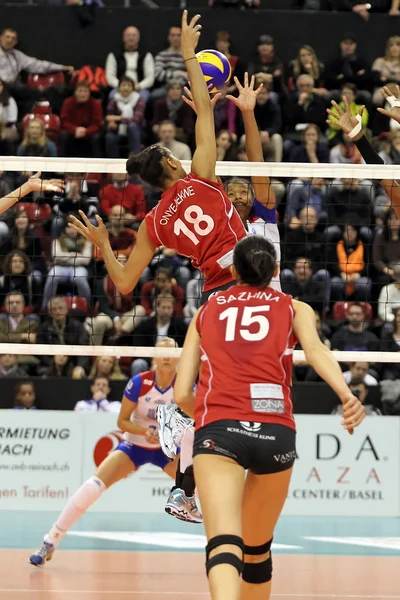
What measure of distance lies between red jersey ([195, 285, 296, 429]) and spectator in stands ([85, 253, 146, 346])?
8080 millimetres

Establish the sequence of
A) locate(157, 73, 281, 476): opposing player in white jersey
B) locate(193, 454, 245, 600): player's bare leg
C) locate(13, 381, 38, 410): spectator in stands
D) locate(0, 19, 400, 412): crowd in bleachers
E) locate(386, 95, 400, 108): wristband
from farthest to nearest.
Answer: locate(0, 19, 400, 412): crowd in bleachers, locate(13, 381, 38, 410): spectator in stands, locate(386, 95, 400, 108): wristband, locate(157, 73, 281, 476): opposing player in white jersey, locate(193, 454, 245, 600): player's bare leg

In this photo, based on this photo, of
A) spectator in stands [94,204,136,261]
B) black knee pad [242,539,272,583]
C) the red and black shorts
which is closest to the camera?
the red and black shorts

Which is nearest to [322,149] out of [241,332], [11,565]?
[11,565]

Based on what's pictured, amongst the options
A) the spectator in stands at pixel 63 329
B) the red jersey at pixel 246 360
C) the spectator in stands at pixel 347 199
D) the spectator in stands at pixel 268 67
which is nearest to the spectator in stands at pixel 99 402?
the spectator in stands at pixel 63 329

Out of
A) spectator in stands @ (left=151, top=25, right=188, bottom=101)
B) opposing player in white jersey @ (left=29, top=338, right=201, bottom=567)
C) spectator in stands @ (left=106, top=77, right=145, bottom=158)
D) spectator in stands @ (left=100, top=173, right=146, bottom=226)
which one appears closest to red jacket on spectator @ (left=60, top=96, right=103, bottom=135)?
spectator in stands @ (left=106, top=77, right=145, bottom=158)

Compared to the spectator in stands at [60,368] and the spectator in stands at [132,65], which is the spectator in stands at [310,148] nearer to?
the spectator in stands at [132,65]

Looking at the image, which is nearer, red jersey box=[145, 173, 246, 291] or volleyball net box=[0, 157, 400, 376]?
red jersey box=[145, 173, 246, 291]

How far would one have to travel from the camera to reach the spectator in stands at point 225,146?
1476cm

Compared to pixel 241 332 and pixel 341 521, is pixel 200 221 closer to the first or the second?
pixel 241 332

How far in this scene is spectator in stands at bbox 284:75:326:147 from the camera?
51.9ft

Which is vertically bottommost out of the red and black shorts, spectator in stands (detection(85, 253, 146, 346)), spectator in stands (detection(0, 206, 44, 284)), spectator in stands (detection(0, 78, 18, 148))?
the red and black shorts

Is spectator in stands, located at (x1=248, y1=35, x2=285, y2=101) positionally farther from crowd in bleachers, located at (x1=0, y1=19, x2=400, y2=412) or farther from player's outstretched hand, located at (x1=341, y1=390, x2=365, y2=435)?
player's outstretched hand, located at (x1=341, y1=390, x2=365, y2=435)

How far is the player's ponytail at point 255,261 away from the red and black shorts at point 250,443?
0.71 metres

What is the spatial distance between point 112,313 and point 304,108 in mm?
4687
